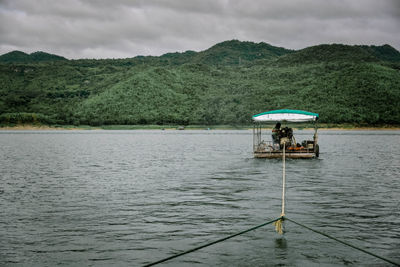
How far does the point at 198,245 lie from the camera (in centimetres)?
994

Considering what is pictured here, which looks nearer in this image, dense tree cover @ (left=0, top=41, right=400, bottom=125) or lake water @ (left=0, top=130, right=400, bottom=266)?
lake water @ (left=0, top=130, right=400, bottom=266)

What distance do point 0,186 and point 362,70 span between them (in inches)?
6611

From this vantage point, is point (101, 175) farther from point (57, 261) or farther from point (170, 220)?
point (57, 261)

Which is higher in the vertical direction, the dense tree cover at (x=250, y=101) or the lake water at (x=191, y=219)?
the dense tree cover at (x=250, y=101)

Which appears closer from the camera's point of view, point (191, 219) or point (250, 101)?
point (191, 219)

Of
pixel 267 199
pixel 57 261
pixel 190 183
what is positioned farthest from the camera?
pixel 190 183

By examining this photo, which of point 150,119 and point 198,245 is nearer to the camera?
point 198,245

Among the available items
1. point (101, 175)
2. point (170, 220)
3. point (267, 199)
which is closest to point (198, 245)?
point (170, 220)

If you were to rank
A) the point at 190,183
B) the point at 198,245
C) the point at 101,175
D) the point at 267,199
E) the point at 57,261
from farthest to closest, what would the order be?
the point at 101,175 → the point at 190,183 → the point at 267,199 → the point at 198,245 → the point at 57,261

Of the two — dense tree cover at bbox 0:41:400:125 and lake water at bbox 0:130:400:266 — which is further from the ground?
dense tree cover at bbox 0:41:400:125

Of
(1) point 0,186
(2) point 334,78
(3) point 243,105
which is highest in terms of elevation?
(2) point 334,78

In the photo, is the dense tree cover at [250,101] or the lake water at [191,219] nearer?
the lake water at [191,219]

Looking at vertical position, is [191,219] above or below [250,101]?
below

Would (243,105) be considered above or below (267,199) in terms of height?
above
